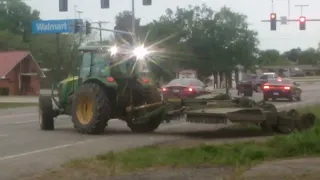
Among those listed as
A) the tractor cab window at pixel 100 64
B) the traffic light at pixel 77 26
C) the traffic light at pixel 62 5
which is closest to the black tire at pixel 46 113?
the tractor cab window at pixel 100 64

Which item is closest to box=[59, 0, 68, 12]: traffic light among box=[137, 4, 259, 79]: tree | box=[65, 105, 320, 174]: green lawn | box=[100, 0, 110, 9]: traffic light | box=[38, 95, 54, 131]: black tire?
box=[100, 0, 110, 9]: traffic light

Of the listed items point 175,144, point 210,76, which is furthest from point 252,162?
point 210,76

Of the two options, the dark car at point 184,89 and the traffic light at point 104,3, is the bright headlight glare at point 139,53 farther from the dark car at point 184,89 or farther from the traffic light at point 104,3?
the traffic light at point 104,3

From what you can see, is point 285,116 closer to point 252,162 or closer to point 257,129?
point 257,129

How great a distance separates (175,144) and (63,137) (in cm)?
379

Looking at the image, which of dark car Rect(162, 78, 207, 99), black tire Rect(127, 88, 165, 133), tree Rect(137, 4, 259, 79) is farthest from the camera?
tree Rect(137, 4, 259, 79)

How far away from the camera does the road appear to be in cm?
1249

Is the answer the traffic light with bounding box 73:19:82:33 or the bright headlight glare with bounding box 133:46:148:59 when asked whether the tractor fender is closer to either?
the bright headlight glare with bounding box 133:46:148:59

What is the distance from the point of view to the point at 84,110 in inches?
741

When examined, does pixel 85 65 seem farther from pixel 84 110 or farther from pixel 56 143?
pixel 56 143

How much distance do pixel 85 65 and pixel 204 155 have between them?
808cm

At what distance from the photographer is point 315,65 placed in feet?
549

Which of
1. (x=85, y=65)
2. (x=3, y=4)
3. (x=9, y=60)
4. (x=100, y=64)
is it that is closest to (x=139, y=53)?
(x=100, y=64)

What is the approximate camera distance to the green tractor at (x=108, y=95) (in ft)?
60.0
